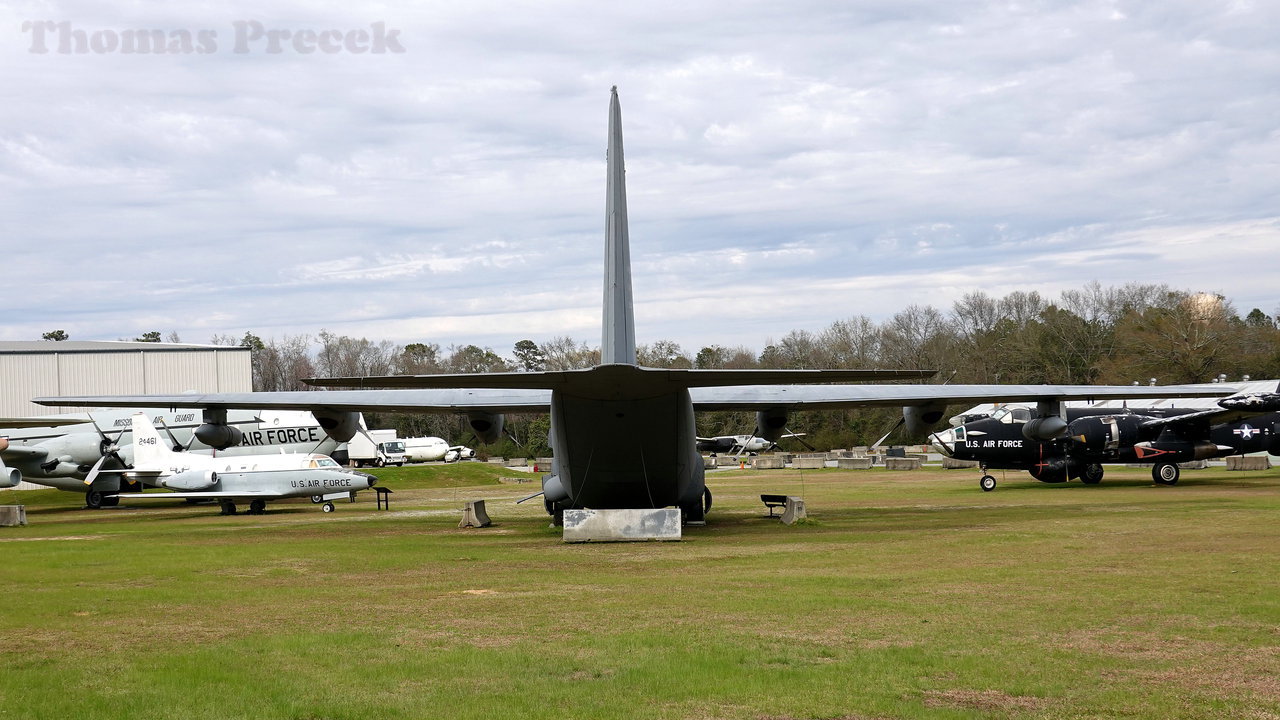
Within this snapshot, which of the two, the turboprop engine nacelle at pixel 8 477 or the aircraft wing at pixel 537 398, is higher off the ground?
the aircraft wing at pixel 537 398

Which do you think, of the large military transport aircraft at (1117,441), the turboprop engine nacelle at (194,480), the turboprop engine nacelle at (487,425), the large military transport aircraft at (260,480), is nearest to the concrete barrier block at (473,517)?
the turboprop engine nacelle at (487,425)

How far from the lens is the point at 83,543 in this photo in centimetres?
2088

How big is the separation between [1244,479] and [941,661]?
104 feet

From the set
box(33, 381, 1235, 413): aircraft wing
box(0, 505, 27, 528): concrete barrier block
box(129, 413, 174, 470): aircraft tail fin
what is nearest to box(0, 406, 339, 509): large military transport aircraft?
box(129, 413, 174, 470): aircraft tail fin

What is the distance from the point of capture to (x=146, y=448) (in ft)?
121

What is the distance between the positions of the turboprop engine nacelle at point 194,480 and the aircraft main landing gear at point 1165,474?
2858 centimetres

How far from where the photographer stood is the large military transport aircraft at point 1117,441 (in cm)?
3334

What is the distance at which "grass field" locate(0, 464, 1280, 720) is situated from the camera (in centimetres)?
722

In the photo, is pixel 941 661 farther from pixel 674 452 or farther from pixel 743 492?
pixel 743 492

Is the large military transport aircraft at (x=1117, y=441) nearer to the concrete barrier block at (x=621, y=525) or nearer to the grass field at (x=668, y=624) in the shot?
the grass field at (x=668, y=624)

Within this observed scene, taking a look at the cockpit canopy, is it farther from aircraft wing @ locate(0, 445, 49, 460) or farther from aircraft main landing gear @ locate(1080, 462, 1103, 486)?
aircraft wing @ locate(0, 445, 49, 460)

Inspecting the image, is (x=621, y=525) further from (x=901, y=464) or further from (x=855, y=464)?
(x=855, y=464)

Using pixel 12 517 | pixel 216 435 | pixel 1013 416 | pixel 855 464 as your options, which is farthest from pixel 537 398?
pixel 855 464

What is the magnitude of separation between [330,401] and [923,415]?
12.2m
